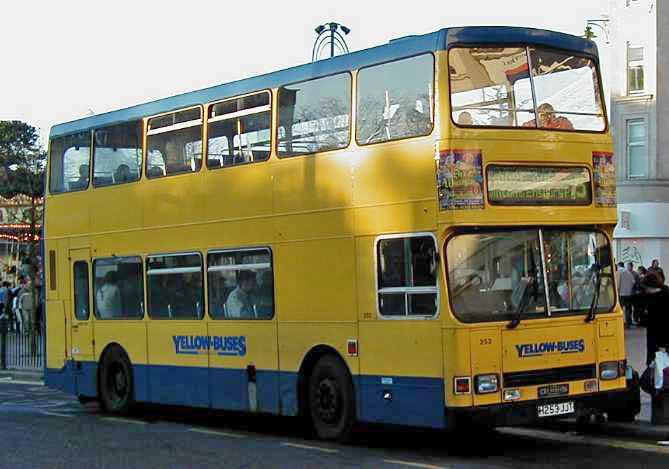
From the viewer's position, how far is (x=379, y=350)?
47.1 ft

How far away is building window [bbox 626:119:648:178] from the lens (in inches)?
1756

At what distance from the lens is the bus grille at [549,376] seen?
13.6 m

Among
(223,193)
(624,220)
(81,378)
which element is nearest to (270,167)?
(223,193)

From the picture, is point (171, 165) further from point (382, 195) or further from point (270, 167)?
point (382, 195)

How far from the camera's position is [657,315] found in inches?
602

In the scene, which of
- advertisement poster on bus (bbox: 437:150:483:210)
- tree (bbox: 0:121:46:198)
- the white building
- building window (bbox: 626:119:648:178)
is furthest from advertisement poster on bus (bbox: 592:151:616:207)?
tree (bbox: 0:121:46:198)

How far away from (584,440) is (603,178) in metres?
Result: 2.89

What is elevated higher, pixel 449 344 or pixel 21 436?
pixel 449 344

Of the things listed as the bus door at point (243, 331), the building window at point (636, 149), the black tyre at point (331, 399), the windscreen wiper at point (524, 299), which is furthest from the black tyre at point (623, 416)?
the building window at point (636, 149)

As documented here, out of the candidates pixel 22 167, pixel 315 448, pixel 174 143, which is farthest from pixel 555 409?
pixel 22 167

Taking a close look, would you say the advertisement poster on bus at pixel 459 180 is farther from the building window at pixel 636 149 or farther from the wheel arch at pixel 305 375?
the building window at pixel 636 149

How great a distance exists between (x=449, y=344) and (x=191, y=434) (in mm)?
4485

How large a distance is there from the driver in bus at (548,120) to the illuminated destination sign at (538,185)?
0.44m

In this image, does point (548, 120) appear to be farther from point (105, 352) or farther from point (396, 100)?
point (105, 352)
